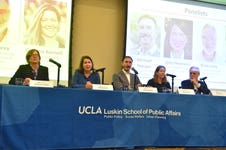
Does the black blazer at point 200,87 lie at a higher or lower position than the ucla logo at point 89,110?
higher

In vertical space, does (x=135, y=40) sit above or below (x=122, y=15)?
below

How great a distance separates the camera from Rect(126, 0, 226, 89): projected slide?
5.17 m

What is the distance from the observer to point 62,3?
4824mm

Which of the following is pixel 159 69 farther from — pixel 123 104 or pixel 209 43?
pixel 209 43

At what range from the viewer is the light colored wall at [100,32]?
16.4 ft

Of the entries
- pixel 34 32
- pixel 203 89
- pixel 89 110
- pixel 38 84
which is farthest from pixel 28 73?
pixel 203 89

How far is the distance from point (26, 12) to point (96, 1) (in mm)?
1020

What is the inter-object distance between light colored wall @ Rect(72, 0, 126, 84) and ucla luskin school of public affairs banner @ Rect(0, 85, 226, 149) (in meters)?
2.24

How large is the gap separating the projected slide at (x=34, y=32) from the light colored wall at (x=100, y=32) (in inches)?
7.4

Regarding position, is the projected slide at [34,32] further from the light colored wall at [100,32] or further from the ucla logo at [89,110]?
the ucla logo at [89,110]

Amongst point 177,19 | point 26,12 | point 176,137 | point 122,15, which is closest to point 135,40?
point 122,15

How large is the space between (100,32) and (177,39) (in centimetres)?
113

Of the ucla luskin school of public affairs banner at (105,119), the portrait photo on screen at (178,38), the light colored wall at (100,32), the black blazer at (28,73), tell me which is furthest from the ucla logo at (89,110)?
the portrait photo on screen at (178,38)

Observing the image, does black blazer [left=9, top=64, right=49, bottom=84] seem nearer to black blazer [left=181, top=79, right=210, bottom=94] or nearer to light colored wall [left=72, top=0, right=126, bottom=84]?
light colored wall [left=72, top=0, right=126, bottom=84]
